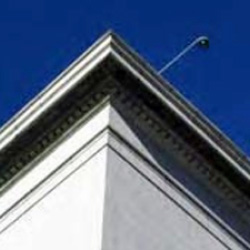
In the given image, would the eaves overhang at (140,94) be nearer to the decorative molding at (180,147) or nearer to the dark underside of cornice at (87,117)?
the dark underside of cornice at (87,117)

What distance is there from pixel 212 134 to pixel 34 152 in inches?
113

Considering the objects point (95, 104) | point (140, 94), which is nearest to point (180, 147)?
point (140, 94)

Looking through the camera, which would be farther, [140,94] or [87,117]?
[140,94]

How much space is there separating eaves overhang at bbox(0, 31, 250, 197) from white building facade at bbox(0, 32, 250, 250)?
16 millimetres

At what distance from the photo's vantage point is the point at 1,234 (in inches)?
873

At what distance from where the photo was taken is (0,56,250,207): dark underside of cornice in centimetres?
2162

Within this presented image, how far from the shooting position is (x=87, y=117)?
21.8 m

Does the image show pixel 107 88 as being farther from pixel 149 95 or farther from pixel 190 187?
pixel 190 187

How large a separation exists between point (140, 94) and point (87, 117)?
0.90 metres

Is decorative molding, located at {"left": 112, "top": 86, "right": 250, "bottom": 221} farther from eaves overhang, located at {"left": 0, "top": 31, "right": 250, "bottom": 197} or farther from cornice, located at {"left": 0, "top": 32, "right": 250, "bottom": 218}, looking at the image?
eaves overhang, located at {"left": 0, "top": 31, "right": 250, "bottom": 197}

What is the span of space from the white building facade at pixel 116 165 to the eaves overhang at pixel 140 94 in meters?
0.02

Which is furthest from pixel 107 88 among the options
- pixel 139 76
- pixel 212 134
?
pixel 212 134

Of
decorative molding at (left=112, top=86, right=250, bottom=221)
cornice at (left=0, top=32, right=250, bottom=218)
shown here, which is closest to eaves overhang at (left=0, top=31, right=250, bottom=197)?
cornice at (left=0, top=32, right=250, bottom=218)

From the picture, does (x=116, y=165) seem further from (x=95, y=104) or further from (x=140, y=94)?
(x=140, y=94)
